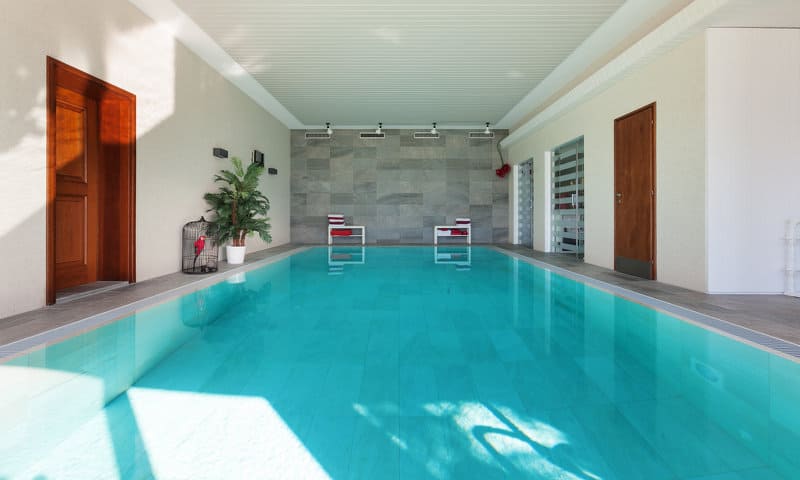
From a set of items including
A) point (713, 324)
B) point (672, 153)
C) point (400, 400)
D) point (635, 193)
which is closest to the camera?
point (400, 400)

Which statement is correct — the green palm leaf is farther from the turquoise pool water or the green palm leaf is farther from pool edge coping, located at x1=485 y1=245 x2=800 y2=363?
pool edge coping, located at x1=485 y1=245 x2=800 y2=363

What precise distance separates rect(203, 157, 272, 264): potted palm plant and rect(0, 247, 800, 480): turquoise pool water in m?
3.72

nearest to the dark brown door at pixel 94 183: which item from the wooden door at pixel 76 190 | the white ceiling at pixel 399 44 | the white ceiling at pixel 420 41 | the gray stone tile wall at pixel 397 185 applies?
the wooden door at pixel 76 190

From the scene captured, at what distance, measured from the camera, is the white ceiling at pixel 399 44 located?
5.70m

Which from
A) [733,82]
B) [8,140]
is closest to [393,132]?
[733,82]

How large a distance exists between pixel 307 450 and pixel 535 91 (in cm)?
910

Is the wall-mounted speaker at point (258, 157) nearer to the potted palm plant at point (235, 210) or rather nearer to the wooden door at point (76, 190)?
the potted palm plant at point (235, 210)

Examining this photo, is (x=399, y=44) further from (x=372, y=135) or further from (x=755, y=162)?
(x=372, y=135)

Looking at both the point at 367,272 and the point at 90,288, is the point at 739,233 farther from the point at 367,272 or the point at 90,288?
the point at 90,288

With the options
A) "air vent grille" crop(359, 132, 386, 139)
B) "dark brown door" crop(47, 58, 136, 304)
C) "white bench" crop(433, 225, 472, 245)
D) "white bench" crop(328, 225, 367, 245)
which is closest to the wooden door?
"dark brown door" crop(47, 58, 136, 304)

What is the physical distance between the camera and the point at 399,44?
22.4ft

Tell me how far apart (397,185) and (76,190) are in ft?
29.8

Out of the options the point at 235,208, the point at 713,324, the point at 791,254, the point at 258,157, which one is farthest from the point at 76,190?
the point at 791,254

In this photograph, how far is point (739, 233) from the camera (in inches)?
195
